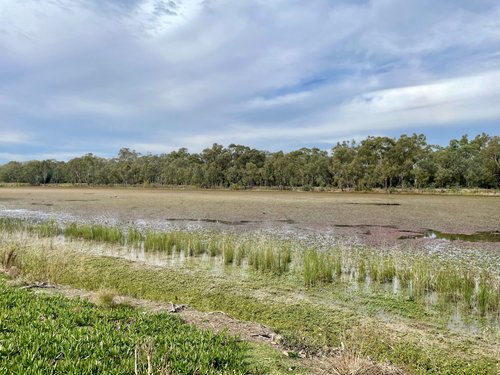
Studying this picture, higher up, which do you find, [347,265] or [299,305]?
[347,265]

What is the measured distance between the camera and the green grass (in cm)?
390

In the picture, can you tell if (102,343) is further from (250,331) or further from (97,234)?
(97,234)

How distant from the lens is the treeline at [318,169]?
76.6m

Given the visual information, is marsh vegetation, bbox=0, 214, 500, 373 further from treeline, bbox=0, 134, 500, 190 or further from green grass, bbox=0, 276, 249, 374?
treeline, bbox=0, 134, 500, 190

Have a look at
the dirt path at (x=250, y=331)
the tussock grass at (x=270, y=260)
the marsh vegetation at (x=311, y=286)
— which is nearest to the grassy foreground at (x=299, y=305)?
the marsh vegetation at (x=311, y=286)

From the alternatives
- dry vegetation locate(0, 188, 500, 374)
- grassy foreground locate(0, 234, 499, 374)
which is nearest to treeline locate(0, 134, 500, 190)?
dry vegetation locate(0, 188, 500, 374)

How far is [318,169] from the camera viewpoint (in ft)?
292

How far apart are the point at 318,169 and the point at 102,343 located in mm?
87142

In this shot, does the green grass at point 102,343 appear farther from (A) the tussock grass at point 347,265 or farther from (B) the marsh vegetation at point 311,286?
(A) the tussock grass at point 347,265

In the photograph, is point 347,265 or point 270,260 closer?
point 270,260

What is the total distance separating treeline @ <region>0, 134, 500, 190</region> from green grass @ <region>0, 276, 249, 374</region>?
77.4 m

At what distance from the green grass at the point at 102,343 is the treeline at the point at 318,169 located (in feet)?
254

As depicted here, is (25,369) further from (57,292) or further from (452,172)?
(452,172)

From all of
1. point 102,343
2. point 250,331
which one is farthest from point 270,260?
point 102,343
